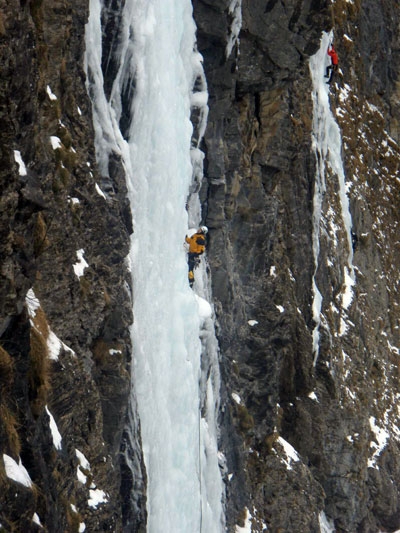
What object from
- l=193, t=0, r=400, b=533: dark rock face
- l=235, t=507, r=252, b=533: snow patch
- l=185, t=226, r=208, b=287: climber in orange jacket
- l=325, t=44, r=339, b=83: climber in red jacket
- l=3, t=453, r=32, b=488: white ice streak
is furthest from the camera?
l=325, t=44, r=339, b=83: climber in red jacket

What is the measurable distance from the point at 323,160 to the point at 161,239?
44.1 feet

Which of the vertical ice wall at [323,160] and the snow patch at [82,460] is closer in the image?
the snow patch at [82,460]

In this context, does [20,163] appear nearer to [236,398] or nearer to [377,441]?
[236,398]

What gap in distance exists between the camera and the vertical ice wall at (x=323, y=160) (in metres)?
24.3

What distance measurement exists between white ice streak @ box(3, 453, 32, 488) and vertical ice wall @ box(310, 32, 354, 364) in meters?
17.3

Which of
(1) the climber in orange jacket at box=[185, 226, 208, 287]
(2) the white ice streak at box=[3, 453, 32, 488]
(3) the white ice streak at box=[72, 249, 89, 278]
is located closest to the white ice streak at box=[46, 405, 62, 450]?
(2) the white ice streak at box=[3, 453, 32, 488]

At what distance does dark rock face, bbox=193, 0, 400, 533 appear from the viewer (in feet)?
61.4

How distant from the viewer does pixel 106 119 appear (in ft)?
35.8

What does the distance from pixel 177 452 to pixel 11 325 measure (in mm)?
6967

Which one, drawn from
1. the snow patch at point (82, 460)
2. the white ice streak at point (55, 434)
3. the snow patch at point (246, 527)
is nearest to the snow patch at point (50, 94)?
the white ice streak at point (55, 434)

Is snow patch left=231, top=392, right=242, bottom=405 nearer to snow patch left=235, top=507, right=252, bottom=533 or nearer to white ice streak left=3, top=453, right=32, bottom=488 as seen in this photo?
snow patch left=235, top=507, right=252, bottom=533

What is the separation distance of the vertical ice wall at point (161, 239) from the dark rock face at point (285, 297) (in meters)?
2.52

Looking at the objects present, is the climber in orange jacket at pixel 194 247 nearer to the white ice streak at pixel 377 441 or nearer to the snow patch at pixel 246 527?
the snow patch at pixel 246 527

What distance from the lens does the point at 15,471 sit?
6.75 m
